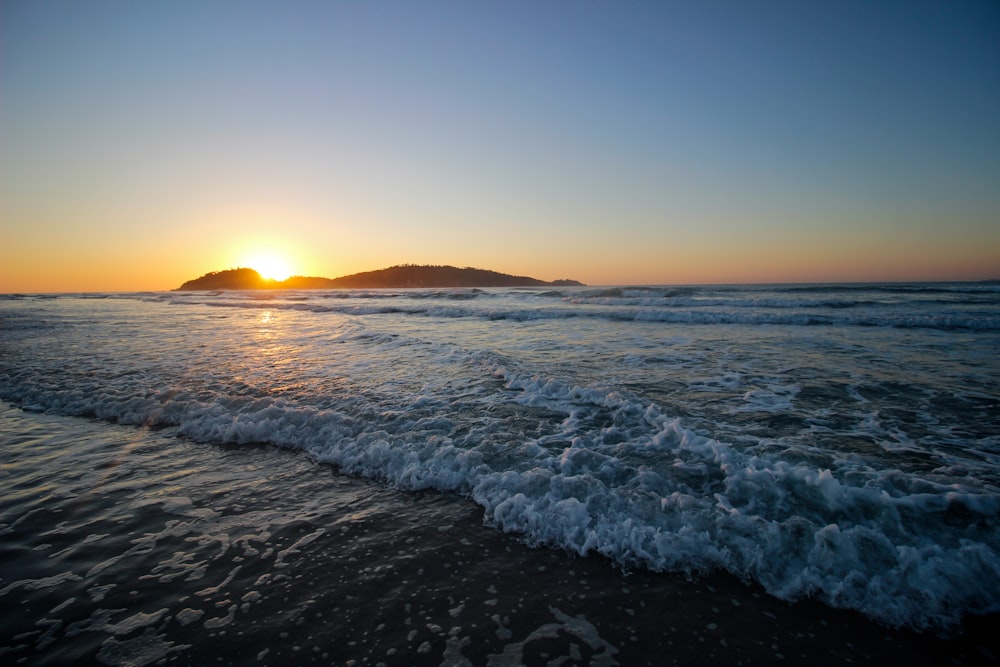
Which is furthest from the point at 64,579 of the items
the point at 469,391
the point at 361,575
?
the point at 469,391

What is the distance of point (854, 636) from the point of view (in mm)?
3039

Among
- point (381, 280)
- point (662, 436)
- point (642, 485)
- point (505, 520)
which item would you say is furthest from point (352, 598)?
point (381, 280)

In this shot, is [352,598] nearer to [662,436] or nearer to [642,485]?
[642,485]

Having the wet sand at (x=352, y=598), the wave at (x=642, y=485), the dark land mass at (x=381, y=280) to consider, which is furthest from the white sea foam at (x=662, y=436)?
the dark land mass at (x=381, y=280)

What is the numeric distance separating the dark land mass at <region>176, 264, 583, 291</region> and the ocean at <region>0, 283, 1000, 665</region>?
128804 millimetres

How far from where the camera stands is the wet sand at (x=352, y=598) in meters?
2.93

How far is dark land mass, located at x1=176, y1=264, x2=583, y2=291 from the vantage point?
5812 inches

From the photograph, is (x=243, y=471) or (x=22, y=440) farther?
(x=22, y=440)

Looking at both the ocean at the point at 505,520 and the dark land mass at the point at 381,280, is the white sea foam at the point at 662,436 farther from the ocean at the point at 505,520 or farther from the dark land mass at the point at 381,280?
the dark land mass at the point at 381,280

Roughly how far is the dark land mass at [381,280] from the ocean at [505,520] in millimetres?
128804

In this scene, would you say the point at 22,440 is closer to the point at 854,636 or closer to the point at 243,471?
the point at 243,471

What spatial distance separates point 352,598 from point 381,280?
159 m

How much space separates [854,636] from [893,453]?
371 centimetres

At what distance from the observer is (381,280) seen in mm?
155500
